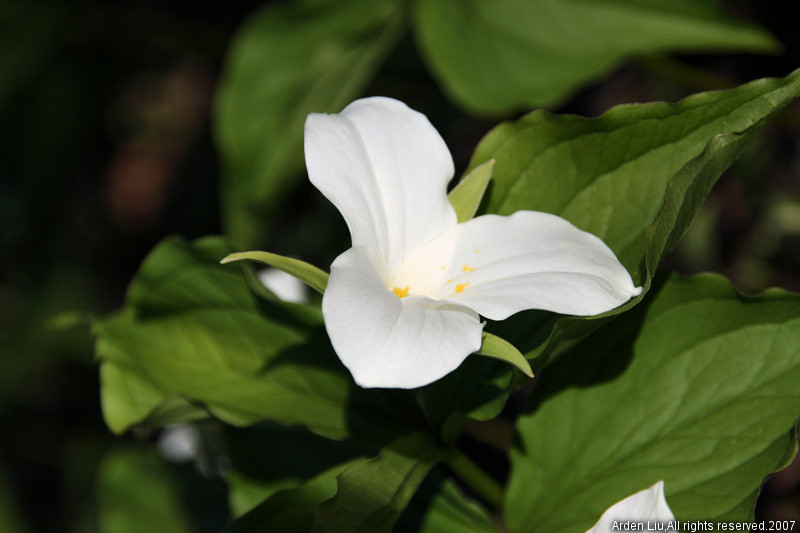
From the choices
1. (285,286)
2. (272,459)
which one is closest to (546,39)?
(285,286)

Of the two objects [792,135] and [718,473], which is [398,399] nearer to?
[718,473]

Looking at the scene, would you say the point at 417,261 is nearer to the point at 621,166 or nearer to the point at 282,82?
the point at 621,166

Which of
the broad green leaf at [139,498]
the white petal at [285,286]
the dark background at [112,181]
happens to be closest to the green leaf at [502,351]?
the white petal at [285,286]

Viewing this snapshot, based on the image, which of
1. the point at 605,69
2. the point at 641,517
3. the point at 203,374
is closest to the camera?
the point at 641,517

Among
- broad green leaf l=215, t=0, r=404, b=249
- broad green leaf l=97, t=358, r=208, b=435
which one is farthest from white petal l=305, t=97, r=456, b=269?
broad green leaf l=215, t=0, r=404, b=249

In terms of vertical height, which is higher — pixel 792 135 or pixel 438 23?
pixel 438 23

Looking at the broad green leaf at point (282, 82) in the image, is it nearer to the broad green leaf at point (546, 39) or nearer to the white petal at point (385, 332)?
the broad green leaf at point (546, 39)

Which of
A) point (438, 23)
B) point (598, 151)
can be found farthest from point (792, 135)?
point (598, 151)
